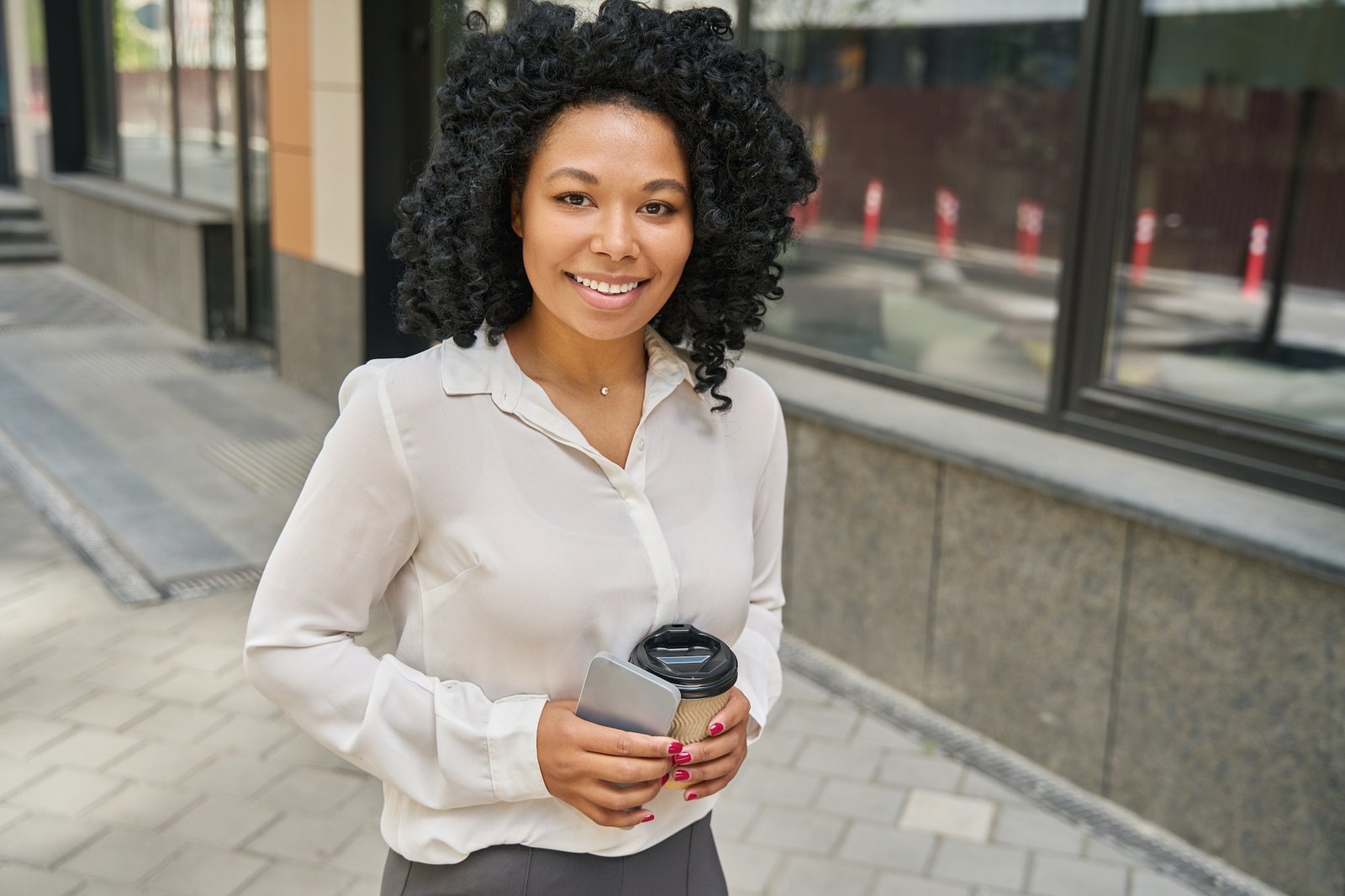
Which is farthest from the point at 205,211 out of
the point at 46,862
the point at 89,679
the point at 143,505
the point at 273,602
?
the point at 273,602

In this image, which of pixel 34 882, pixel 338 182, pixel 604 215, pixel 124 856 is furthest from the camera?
pixel 338 182

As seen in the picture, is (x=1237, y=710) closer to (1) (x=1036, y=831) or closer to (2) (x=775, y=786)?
(1) (x=1036, y=831)

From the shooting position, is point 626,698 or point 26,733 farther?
point 26,733

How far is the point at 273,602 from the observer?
1621mm

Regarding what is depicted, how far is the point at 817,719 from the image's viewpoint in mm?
4523

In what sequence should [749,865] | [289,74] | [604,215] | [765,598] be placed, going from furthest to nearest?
1. [289,74]
2. [749,865]
3. [765,598]
4. [604,215]

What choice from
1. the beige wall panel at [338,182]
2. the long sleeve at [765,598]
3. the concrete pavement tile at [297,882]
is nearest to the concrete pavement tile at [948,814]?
the concrete pavement tile at [297,882]

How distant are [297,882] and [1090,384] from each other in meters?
2.84

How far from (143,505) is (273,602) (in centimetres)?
513

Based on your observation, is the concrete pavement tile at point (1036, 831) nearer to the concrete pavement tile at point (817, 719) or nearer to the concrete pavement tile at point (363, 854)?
the concrete pavement tile at point (817, 719)

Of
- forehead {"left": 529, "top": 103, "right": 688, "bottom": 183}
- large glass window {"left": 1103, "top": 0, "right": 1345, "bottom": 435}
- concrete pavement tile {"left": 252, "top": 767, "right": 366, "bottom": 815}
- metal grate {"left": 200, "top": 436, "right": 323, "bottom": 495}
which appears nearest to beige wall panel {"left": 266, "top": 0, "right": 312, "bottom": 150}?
metal grate {"left": 200, "top": 436, "right": 323, "bottom": 495}

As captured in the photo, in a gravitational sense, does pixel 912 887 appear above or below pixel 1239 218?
below

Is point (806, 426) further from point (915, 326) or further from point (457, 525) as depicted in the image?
point (457, 525)

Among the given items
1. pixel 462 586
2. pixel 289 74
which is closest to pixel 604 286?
pixel 462 586
